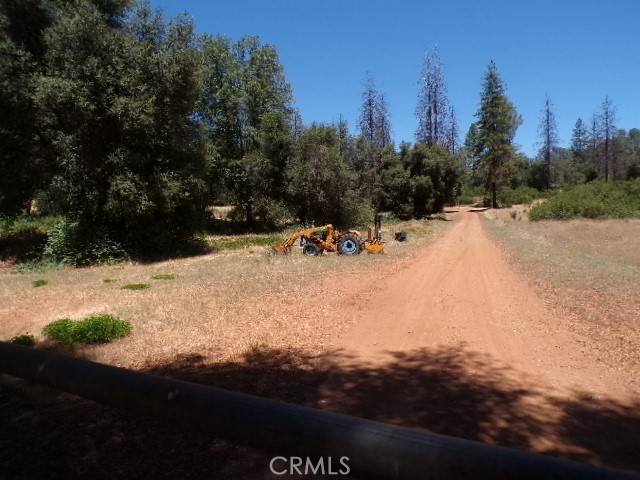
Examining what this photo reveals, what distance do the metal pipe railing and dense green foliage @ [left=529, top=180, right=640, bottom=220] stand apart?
4313 cm

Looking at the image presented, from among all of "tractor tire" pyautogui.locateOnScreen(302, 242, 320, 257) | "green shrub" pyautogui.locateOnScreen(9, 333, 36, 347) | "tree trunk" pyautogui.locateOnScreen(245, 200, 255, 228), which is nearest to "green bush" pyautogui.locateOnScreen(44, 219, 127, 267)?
"tractor tire" pyautogui.locateOnScreen(302, 242, 320, 257)

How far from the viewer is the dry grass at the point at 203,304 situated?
281 inches

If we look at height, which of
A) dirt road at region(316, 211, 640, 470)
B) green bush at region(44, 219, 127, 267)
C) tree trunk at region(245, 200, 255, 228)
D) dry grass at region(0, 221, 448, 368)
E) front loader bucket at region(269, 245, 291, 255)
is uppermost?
tree trunk at region(245, 200, 255, 228)

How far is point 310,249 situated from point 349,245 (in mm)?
1522

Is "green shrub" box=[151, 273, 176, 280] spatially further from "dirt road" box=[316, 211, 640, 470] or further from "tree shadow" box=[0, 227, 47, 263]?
"tree shadow" box=[0, 227, 47, 263]

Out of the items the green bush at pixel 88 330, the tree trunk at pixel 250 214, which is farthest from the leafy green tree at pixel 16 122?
the green bush at pixel 88 330

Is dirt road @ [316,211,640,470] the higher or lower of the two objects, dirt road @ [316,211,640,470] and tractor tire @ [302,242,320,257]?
the lower

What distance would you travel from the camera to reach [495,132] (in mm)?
58438

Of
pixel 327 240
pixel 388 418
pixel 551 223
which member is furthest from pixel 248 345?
pixel 551 223

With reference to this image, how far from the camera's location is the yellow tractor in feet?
57.7

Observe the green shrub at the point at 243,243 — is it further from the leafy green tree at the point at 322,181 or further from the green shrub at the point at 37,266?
the green shrub at the point at 37,266

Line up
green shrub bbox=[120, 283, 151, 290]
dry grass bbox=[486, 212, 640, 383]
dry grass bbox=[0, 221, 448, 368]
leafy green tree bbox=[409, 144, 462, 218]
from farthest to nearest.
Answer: leafy green tree bbox=[409, 144, 462, 218] < green shrub bbox=[120, 283, 151, 290] < dry grass bbox=[0, 221, 448, 368] < dry grass bbox=[486, 212, 640, 383]

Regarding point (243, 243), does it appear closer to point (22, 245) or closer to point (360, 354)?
point (22, 245)

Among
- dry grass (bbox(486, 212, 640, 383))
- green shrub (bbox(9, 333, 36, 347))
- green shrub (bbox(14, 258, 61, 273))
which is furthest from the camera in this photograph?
green shrub (bbox(14, 258, 61, 273))
